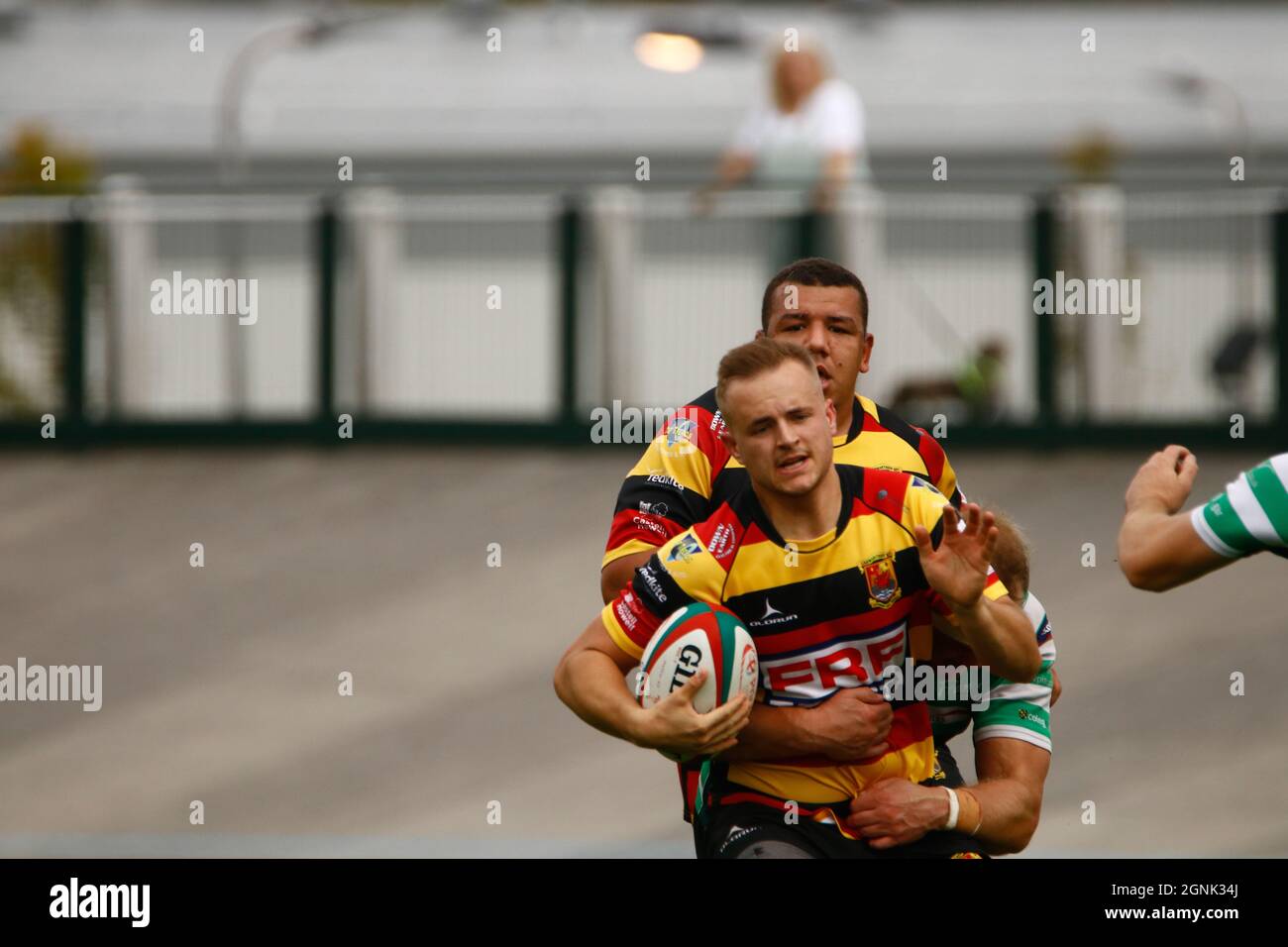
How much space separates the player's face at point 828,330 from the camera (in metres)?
5.68

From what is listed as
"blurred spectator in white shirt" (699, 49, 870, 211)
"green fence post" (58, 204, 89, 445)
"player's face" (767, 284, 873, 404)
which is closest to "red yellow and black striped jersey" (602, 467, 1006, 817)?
"player's face" (767, 284, 873, 404)

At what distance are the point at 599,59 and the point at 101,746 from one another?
1957cm

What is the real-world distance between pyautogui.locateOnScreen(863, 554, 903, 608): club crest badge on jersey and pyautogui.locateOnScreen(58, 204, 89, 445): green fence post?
450 inches

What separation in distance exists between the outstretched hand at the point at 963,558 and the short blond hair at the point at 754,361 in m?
0.63

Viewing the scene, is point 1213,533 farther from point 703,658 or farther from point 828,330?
point 828,330

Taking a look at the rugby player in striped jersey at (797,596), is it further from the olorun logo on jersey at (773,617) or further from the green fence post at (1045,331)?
the green fence post at (1045,331)

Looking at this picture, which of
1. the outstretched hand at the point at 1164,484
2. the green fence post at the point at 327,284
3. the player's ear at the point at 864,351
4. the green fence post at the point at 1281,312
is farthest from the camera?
the green fence post at the point at 327,284

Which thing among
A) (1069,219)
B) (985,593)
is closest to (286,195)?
(1069,219)

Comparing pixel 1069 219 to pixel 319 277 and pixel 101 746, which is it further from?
Answer: pixel 101 746

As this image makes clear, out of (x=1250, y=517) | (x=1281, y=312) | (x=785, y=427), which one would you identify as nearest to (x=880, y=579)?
(x=785, y=427)

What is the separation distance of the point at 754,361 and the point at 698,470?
0.69 meters

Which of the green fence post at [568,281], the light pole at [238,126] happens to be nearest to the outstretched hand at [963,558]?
the green fence post at [568,281]
